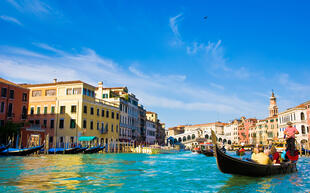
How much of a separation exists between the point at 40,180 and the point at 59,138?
20792 millimetres

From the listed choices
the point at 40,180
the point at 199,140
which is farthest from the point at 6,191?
the point at 199,140

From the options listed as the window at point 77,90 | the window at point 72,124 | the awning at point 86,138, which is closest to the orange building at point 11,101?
the window at point 77,90

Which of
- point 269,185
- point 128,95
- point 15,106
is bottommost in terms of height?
point 269,185

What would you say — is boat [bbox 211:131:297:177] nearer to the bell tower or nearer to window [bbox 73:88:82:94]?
window [bbox 73:88:82:94]

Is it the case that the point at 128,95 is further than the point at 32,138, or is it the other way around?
the point at 128,95

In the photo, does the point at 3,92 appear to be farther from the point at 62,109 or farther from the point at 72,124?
the point at 72,124

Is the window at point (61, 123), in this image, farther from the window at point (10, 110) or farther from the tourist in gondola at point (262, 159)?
the tourist in gondola at point (262, 159)

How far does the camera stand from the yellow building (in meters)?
27.4

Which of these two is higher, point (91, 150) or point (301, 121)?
point (301, 121)

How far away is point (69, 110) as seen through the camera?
2769 cm

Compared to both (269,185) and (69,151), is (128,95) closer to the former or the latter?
(69,151)

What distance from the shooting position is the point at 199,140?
223ft

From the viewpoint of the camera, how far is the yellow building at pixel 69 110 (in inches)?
1078

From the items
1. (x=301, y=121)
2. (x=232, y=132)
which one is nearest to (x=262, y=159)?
(x=301, y=121)
